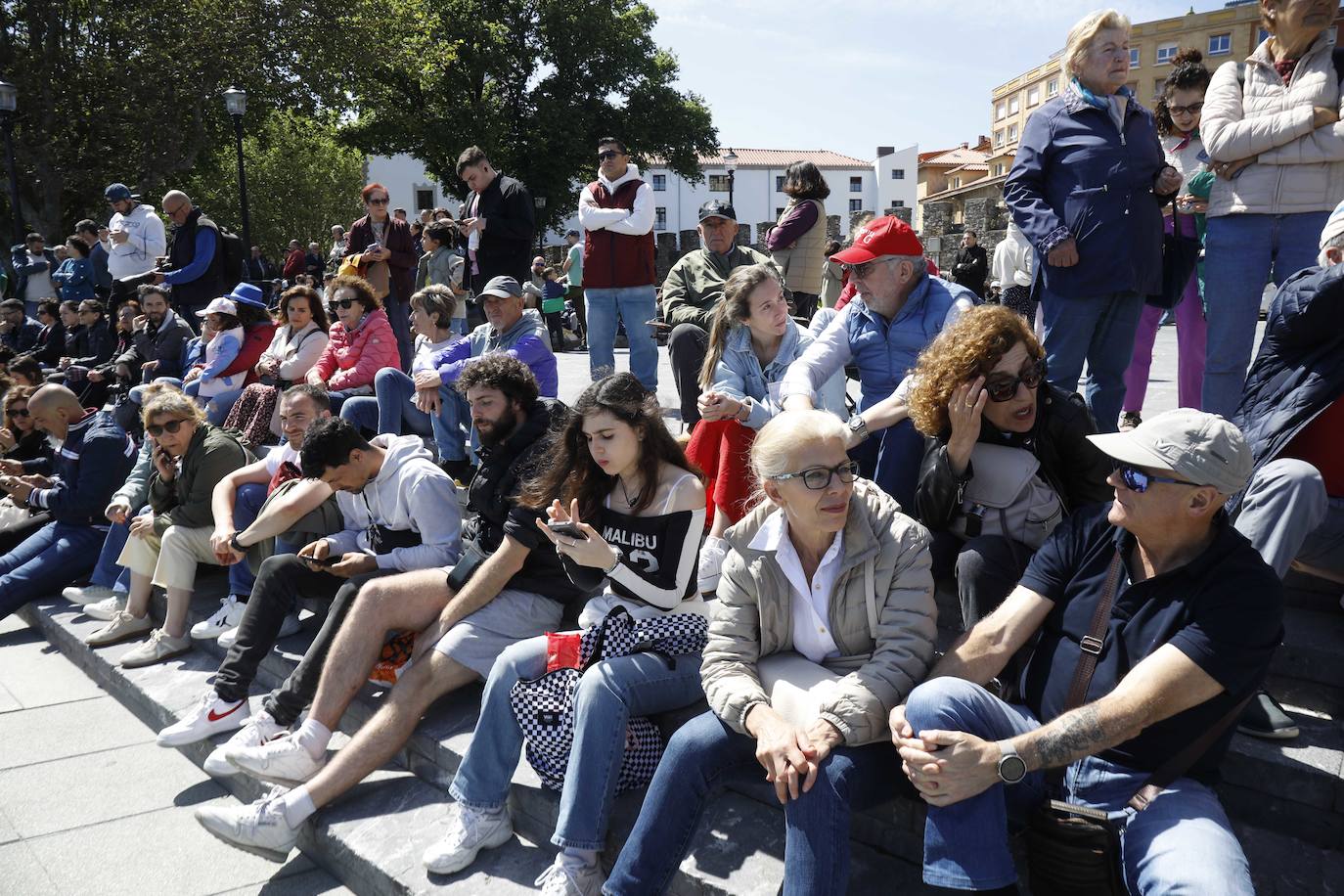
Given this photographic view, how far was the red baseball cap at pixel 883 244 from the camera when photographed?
3643 mm

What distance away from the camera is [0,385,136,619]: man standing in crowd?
609cm

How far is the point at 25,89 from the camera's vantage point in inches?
760

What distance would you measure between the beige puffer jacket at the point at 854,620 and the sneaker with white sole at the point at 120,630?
4.26 meters

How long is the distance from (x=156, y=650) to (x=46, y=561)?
1.71 metres

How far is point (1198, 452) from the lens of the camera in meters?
2.09

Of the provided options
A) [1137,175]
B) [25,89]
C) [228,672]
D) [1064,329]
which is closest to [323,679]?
[228,672]

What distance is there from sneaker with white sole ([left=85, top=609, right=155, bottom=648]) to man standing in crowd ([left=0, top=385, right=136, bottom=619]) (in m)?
0.95

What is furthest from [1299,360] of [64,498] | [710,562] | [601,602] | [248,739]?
[64,498]

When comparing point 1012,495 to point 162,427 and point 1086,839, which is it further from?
point 162,427

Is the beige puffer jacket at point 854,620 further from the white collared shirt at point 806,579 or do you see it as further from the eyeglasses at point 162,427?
the eyeglasses at point 162,427

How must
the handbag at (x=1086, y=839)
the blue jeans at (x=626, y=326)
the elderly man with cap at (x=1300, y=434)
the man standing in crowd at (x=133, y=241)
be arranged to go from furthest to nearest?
the man standing in crowd at (x=133, y=241) < the blue jeans at (x=626, y=326) < the elderly man with cap at (x=1300, y=434) < the handbag at (x=1086, y=839)

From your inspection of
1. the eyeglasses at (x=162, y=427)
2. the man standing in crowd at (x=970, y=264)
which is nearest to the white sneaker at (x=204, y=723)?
the eyeglasses at (x=162, y=427)

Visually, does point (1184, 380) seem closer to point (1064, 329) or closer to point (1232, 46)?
point (1064, 329)

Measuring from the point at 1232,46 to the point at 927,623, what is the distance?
2294 inches
